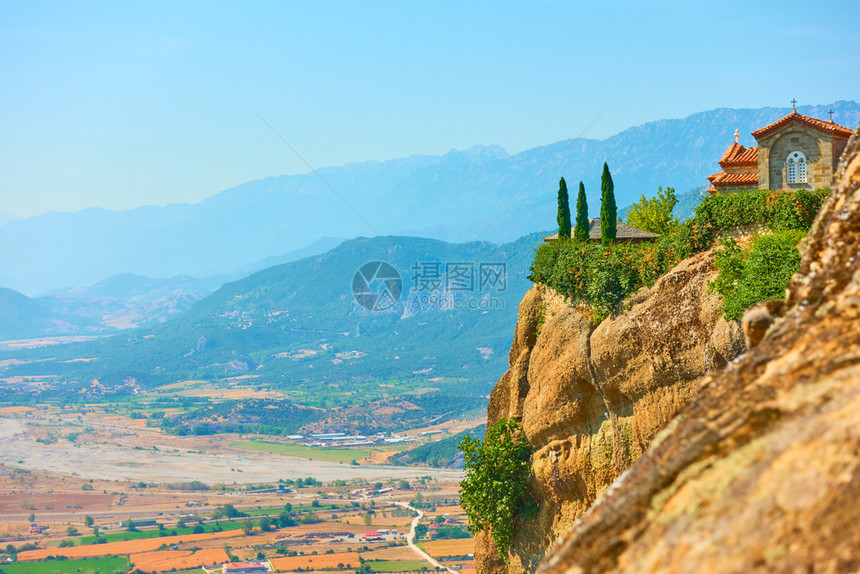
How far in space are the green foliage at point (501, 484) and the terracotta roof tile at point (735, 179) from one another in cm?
1170

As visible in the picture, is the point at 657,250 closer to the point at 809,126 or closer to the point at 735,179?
the point at 809,126

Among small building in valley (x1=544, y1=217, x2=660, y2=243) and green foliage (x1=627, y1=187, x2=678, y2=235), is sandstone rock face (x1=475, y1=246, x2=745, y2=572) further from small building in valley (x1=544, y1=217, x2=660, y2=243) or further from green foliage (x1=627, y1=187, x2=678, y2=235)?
green foliage (x1=627, y1=187, x2=678, y2=235)

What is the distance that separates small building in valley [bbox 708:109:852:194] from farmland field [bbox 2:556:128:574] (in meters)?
77.0

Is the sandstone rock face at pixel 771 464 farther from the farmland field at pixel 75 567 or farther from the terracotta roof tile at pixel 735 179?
the farmland field at pixel 75 567

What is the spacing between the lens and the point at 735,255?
18.0 m

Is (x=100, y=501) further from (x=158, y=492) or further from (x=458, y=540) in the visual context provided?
(x=458, y=540)

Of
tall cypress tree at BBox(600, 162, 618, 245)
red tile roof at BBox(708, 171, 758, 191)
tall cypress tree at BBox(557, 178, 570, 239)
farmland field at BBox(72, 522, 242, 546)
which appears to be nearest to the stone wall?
red tile roof at BBox(708, 171, 758, 191)

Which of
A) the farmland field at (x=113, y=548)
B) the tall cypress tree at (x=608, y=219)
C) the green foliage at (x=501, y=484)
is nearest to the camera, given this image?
the green foliage at (x=501, y=484)

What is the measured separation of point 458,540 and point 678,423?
8890 centimetres

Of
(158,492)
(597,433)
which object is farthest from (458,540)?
(597,433)

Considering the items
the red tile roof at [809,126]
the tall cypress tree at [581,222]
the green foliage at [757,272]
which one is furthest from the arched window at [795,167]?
the green foliage at [757,272]

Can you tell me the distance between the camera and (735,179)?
2967cm

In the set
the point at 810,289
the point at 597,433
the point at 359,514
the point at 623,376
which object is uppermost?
the point at 810,289

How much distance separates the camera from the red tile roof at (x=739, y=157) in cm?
3020
